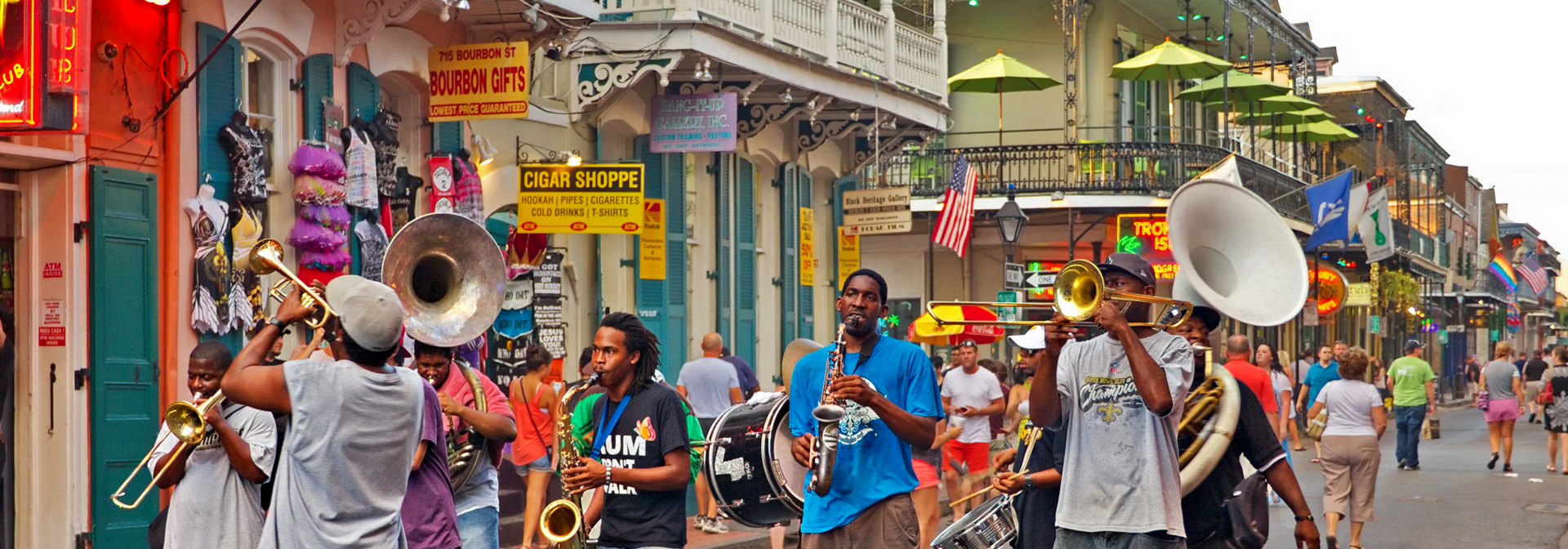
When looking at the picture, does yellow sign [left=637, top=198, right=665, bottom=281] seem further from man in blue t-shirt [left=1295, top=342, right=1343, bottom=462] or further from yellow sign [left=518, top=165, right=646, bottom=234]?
man in blue t-shirt [left=1295, top=342, right=1343, bottom=462]

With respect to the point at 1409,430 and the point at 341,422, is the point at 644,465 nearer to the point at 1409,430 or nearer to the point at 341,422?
the point at 341,422

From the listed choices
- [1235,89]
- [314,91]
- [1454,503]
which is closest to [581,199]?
[314,91]

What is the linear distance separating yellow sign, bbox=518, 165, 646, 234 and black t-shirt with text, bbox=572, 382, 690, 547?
685 centimetres

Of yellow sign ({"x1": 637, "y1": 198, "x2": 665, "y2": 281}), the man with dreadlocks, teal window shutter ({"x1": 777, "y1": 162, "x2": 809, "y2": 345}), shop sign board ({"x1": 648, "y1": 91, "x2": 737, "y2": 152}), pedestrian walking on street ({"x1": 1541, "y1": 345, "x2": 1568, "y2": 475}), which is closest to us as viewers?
the man with dreadlocks

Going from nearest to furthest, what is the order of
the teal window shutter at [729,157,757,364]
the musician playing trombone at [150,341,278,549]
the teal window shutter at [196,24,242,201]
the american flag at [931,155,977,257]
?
the musician playing trombone at [150,341,278,549]
the teal window shutter at [196,24,242,201]
the teal window shutter at [729,157,757,364]
the american flag at [931,155,977,257]

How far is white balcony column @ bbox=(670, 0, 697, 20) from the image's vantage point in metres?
13.7

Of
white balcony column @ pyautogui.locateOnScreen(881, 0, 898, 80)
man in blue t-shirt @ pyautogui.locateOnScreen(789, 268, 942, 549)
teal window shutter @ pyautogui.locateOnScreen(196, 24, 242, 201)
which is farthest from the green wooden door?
white balcony column @ pyautogui.locateOnScreen(881, 0, 898, 80)

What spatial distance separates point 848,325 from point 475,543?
6.16ft

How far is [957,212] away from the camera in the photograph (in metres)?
18.7

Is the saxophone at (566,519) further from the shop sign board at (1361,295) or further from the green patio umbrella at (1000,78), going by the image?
the shop sign board at (1361,295)

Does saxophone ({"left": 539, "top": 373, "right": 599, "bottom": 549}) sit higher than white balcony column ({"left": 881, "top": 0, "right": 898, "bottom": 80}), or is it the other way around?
white balcony column ({"left": 881, "top": 0, "right": 898, "bottom": 80})

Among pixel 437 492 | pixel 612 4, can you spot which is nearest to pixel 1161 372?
pixel 437 492

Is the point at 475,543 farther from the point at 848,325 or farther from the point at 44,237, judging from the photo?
the point at 44,237

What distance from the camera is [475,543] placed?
659 centimetres
